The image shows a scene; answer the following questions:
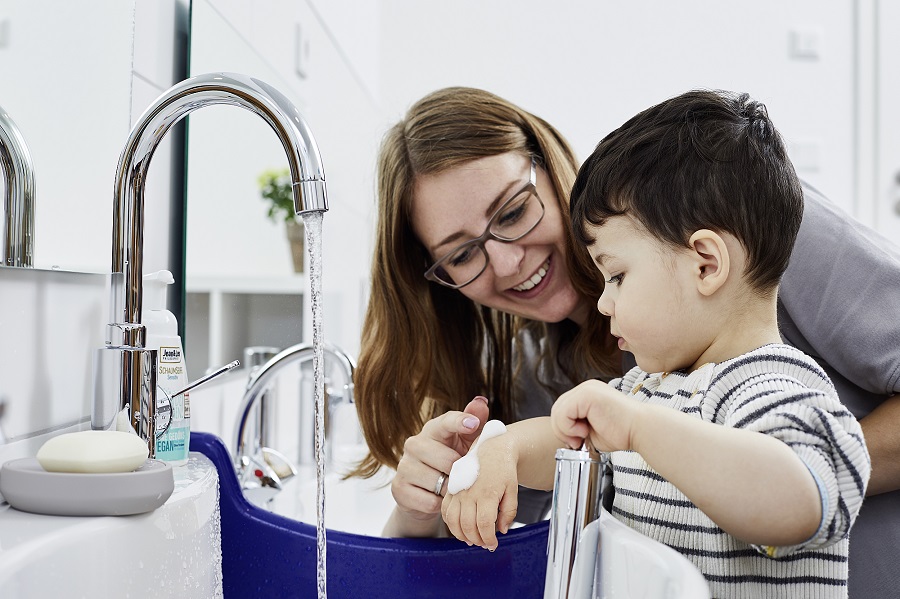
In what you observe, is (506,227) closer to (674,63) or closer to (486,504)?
(486,504)

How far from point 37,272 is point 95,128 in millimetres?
210

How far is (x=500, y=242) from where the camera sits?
1068 millimetres

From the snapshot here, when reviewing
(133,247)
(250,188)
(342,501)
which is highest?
(250,188)

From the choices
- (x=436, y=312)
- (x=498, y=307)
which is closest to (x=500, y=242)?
(x=498, y=307)

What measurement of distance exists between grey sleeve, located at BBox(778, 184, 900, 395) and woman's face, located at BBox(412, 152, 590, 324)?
0.30 meters

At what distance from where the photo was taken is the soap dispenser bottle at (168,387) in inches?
30.2

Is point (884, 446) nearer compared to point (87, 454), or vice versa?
point (87, 454)

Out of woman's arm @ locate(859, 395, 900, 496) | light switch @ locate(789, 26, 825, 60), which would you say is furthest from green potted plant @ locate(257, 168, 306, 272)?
light switch @ locate(789, 26, 825, 60)

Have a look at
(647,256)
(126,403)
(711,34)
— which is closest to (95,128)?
(126,403)

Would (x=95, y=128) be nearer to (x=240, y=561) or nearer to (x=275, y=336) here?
(x=240, y=561)

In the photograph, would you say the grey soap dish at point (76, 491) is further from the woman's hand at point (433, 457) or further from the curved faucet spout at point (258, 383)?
the curved faucet spout at point (258, 383)

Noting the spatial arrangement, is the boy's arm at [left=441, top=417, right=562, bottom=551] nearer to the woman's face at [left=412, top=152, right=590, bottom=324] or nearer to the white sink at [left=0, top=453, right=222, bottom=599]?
the white sink at [left=0, top=453, right=222, bottom=599]

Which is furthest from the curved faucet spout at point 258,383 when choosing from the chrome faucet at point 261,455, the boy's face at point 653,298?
the boy's face at point 653,298

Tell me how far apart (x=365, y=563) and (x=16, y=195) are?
1.53 feet
